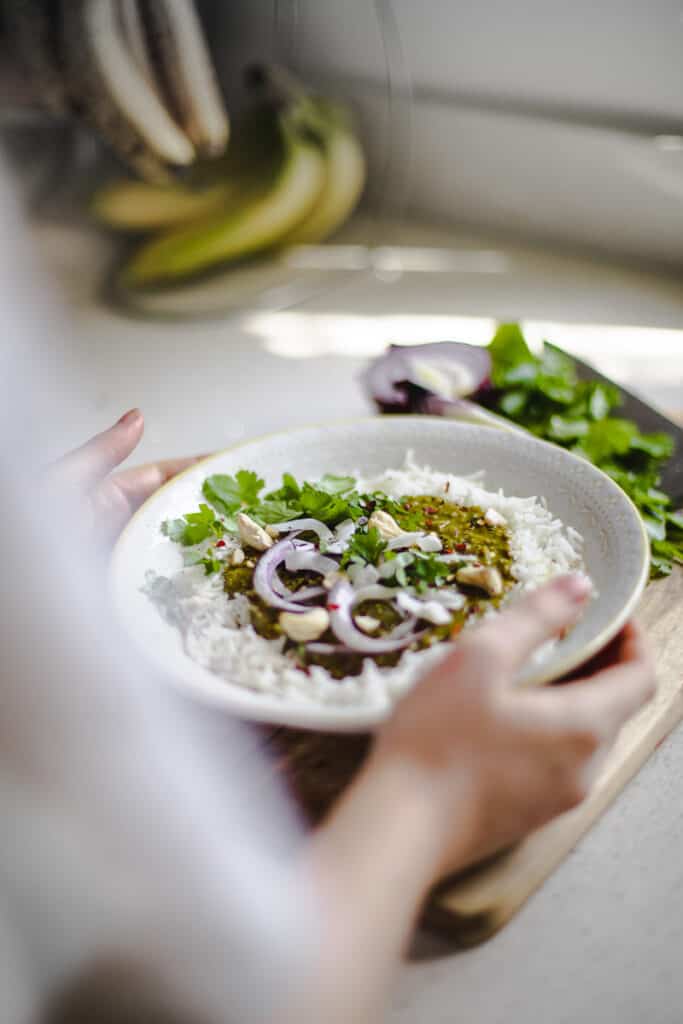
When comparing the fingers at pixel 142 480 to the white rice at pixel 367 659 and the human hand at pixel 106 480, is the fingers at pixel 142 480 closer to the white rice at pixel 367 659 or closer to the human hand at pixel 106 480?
the human hand at pixel 106 480

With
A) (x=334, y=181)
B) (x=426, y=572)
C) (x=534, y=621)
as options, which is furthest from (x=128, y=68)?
(x=534, y=621)

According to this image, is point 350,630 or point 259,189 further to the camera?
point 259,189

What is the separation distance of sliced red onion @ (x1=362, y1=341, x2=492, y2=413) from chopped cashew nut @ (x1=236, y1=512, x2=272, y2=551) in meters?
0.35

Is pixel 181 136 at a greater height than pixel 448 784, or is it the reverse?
pixel 181 136

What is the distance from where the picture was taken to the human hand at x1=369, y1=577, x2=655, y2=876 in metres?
0.54

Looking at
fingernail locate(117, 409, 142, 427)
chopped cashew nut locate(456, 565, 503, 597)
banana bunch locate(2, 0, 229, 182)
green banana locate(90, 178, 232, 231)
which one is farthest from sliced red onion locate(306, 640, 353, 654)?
green banana locate(90, 178, 232, 231)

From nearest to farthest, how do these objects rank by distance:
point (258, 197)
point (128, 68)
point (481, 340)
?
point (128, 68), point (481, 340), point (258, 197)

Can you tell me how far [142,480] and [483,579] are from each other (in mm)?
364

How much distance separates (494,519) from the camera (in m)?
0.76

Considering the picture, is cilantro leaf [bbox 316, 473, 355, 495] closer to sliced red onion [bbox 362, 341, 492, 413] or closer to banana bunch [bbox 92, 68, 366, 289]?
sliced red onion [bbox 362, 341, 492, 413]

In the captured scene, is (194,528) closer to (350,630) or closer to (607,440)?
(350,630)

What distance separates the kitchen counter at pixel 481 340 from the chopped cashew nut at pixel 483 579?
19 centimetres

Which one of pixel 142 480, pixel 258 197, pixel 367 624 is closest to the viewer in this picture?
pixel 367 624

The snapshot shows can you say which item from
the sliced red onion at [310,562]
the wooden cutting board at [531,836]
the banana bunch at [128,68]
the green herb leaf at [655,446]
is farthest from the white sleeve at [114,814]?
the banana bunch at [128,68]
